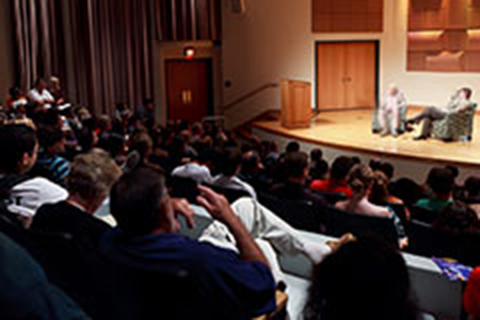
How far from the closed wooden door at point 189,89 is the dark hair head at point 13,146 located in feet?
30.9

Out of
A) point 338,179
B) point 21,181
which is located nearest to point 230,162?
point 338,179

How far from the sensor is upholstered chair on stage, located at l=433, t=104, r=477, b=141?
8594 millimetres

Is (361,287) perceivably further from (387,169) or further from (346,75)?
(346,75)

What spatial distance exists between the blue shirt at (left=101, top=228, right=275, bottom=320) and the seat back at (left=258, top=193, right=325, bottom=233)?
6.62 feet

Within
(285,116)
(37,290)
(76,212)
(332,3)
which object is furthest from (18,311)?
(332,3)

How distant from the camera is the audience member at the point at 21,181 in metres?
2.71

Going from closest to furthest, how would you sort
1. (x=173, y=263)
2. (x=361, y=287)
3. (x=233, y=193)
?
(x=361, y=287) < (x=173, y=263) < (x=233, y=193)

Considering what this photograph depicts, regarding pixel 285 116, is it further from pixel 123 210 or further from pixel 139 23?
pixel 123 210

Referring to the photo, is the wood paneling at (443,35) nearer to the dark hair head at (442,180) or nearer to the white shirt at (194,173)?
the dark hair head at (442,180)

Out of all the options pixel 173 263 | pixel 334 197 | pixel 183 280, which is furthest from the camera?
pixel 334 197

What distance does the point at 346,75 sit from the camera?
13297mm

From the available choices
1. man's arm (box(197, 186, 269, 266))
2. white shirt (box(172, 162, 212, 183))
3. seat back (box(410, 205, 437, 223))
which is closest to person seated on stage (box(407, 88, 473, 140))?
seat back (box(410, 205, 437, 223))

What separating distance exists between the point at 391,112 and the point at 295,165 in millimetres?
5602

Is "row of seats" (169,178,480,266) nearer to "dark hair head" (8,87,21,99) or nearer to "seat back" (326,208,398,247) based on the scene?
"seat back" (326,208,398,247)
